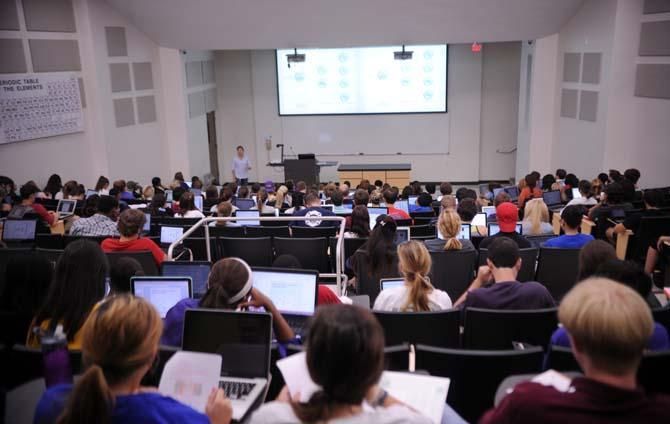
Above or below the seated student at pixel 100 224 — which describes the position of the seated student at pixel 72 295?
above

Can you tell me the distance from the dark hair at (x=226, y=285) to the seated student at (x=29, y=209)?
5295 millimetres

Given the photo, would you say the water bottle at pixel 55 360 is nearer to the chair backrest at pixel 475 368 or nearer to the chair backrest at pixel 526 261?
the chair backrest at pixel 475 368

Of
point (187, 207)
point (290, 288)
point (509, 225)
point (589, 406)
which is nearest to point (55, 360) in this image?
point (589, 406)

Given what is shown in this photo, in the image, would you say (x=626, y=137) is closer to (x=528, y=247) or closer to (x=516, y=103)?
(x=516, y=103)

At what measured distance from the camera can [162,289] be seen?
12.1ft

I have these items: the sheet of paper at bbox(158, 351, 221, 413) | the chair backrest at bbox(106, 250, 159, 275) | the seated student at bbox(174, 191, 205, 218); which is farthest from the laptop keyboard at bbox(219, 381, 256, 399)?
the seated student at bbox(174, 191, 205, 218)

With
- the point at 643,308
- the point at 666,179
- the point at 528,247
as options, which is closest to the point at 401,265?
the point at 643,308

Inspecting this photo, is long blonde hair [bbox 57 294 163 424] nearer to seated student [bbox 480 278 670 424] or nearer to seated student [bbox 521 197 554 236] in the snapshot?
seated student [bbox 480 278 670 424]

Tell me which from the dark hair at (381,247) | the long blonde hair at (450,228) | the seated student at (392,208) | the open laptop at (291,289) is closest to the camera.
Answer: the open laptop at (291,289)

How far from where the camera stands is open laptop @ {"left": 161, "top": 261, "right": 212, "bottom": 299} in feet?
13.7

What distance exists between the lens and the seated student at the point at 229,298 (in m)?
2.82

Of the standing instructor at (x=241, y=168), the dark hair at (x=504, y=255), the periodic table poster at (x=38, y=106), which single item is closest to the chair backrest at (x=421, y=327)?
the dark hair at (x=504, y=255)

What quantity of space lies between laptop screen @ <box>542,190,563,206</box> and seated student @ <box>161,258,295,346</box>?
675cm

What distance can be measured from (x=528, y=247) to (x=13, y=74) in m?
8.20
